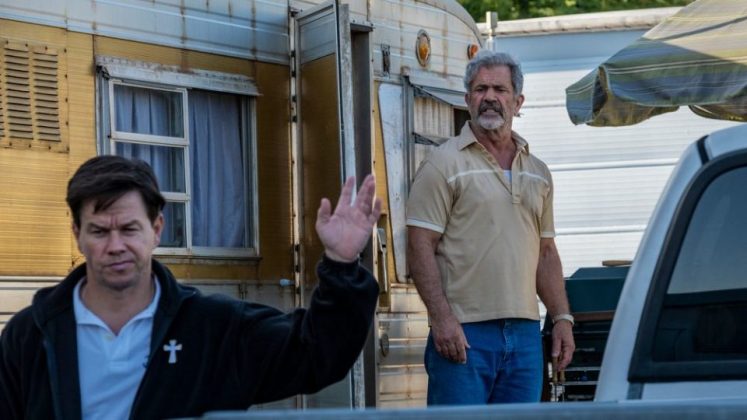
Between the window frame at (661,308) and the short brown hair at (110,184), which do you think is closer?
the window frame at (661,308)

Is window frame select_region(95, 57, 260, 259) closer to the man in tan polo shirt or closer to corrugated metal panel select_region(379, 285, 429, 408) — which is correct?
corrugated metal panel select_region(379, 285, 429, 408)

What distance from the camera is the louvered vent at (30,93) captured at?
650 cm

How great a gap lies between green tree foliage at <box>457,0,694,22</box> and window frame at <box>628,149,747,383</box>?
19122 millimetres

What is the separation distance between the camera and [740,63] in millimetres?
6574

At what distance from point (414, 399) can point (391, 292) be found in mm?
615

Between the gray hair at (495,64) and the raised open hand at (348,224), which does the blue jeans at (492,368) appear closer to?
the gray hair at (495,64)

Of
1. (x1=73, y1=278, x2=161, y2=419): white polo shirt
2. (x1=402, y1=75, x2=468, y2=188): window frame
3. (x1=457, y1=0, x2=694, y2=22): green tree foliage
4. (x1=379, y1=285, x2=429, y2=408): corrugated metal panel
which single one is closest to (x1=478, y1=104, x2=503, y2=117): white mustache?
(x1=73, y1=278, x2=161, y2=419): white polo shirt

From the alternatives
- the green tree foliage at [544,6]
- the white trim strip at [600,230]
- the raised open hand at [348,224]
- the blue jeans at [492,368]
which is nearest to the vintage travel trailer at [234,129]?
the blue jeans at [492,368]

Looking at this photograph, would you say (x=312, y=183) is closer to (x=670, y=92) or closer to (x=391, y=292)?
(x=391, y=292)

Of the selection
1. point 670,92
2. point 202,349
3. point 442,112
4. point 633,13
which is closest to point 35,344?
point 202,349

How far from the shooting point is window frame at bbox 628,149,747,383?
10.4 ft

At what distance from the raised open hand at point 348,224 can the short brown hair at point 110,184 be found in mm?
422

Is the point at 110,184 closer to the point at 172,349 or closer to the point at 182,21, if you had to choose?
the point at 172,349

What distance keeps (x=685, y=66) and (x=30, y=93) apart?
9.77 feet
